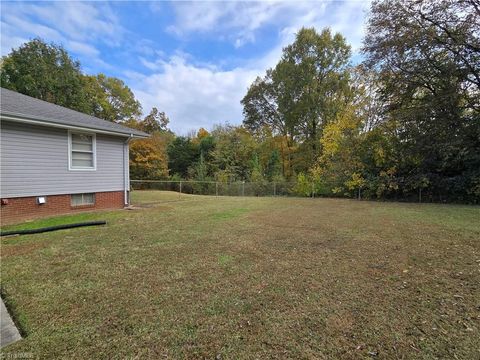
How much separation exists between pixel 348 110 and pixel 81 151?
1603cm

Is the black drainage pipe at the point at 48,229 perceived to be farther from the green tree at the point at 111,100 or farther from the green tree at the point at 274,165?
the green tree at the point at 111,100

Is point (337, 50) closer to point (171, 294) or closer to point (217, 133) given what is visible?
point (217, 133)

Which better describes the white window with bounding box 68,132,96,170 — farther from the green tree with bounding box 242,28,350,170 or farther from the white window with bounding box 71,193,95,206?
the green tree with bounding box 242,28,350,170

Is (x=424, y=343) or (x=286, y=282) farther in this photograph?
(x=286, y=282)

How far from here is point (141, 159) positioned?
22062mm

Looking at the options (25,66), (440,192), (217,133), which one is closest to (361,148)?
(440,192)

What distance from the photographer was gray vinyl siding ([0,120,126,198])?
6.54m

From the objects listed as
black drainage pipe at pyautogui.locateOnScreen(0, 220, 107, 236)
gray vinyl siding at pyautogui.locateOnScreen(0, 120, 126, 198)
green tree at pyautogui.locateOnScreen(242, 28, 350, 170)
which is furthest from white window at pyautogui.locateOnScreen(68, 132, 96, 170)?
green tree at pyautogui.locateOnScreen(242, 28, 350, 170)

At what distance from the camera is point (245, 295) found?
2.66m

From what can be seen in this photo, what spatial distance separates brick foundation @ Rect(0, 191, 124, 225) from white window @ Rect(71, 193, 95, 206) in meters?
0.11

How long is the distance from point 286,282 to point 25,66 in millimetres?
27346

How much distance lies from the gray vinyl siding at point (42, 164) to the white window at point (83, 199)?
0.25 m

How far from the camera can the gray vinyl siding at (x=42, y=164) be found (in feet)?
21.4

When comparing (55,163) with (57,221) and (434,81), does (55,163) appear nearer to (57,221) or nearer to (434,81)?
(57,221)
